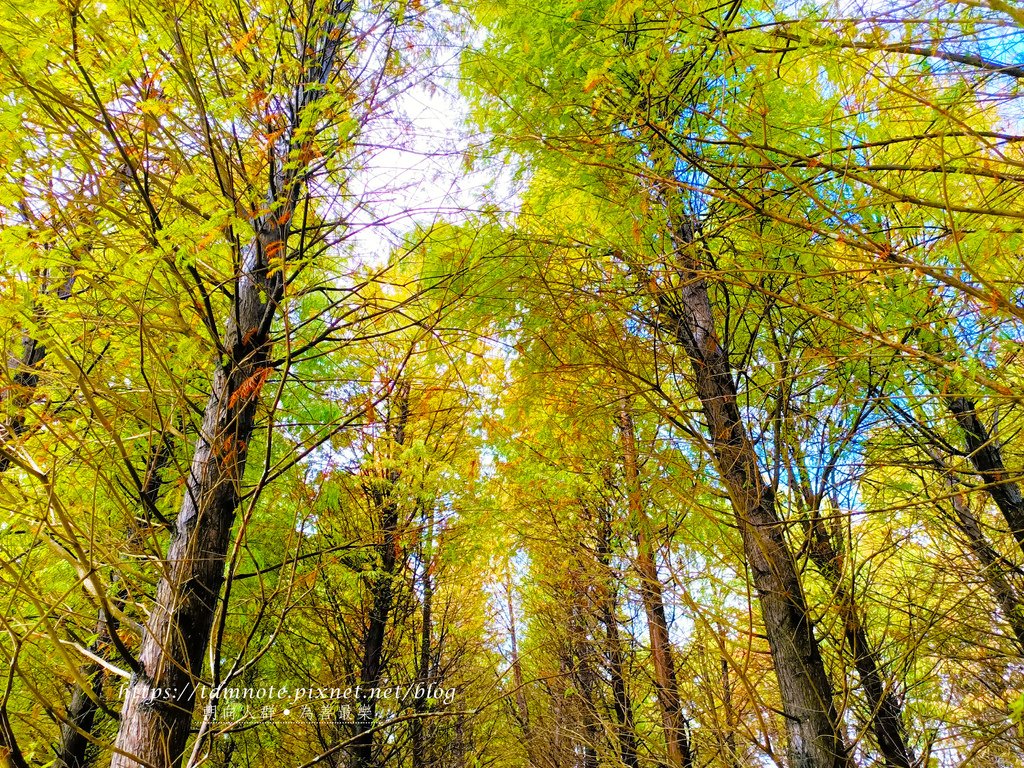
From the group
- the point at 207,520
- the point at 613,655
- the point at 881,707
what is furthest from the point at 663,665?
the point at 207,520

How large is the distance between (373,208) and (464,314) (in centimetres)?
81

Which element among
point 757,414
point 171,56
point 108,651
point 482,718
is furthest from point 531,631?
point 171,56

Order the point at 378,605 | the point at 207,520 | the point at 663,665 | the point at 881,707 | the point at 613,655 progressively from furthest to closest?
the point at 613,655 < the point at 378,605 < the point at 663,665 < the point at 881,707 < the point at 207,520

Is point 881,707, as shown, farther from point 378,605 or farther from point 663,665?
point 378,605

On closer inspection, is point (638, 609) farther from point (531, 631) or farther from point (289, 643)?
point (289, 643)

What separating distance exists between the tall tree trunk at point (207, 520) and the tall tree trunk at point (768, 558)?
1.92 meters

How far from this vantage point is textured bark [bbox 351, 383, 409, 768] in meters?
5.21

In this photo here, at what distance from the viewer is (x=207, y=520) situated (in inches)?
90.3

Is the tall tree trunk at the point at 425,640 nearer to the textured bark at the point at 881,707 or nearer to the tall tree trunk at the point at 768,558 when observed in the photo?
the tall tree trunk at the point at 768,558

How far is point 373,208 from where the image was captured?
3037 millimetres

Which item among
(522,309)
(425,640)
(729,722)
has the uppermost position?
(522,309)

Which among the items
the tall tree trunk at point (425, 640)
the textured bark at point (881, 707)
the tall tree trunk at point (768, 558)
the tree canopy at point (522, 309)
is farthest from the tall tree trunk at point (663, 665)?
the tall tree trunk at point (425, 640)

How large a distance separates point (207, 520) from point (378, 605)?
386cm

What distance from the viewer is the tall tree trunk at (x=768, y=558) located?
2.55 metres
